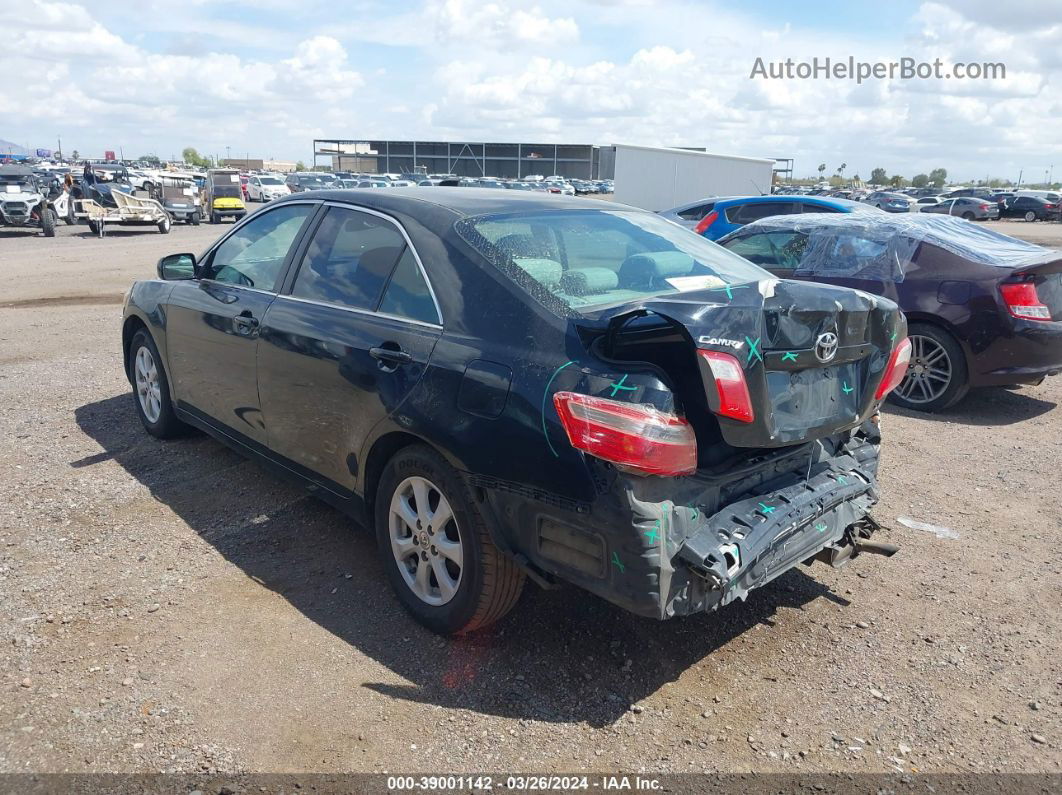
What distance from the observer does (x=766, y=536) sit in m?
2.88

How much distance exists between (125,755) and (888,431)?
546cm

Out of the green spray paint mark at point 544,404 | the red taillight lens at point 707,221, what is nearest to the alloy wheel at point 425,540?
the green spray paint mark at point 544,404

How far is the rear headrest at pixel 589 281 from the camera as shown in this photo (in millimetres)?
3195

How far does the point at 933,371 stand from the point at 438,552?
5133mm

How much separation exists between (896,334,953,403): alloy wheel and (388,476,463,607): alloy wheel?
4.97m

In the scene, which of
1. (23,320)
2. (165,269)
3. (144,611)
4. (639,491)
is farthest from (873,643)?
(23,320)

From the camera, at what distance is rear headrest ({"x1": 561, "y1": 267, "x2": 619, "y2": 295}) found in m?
3.20

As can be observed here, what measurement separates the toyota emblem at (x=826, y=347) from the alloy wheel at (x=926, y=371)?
169 inches

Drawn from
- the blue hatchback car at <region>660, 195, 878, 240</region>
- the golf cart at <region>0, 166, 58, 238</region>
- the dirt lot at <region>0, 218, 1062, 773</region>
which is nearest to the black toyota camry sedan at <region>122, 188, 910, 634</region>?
the dirt lot at <region>0, 218, 1062, 773</region>

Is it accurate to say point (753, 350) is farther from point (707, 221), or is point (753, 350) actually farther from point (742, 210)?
point (742, 210)

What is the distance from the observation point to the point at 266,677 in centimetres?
309

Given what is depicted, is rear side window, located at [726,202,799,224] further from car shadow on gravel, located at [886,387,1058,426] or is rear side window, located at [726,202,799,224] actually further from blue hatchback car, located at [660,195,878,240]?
car shadow on gravel, located at [886,387,1058,426]

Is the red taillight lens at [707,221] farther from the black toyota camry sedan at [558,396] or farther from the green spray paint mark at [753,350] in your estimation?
the green spray paint mark at [753,350]

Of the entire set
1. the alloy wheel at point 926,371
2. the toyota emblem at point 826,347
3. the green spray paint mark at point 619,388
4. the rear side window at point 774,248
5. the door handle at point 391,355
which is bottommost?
the alloy wheel at point 926,371
